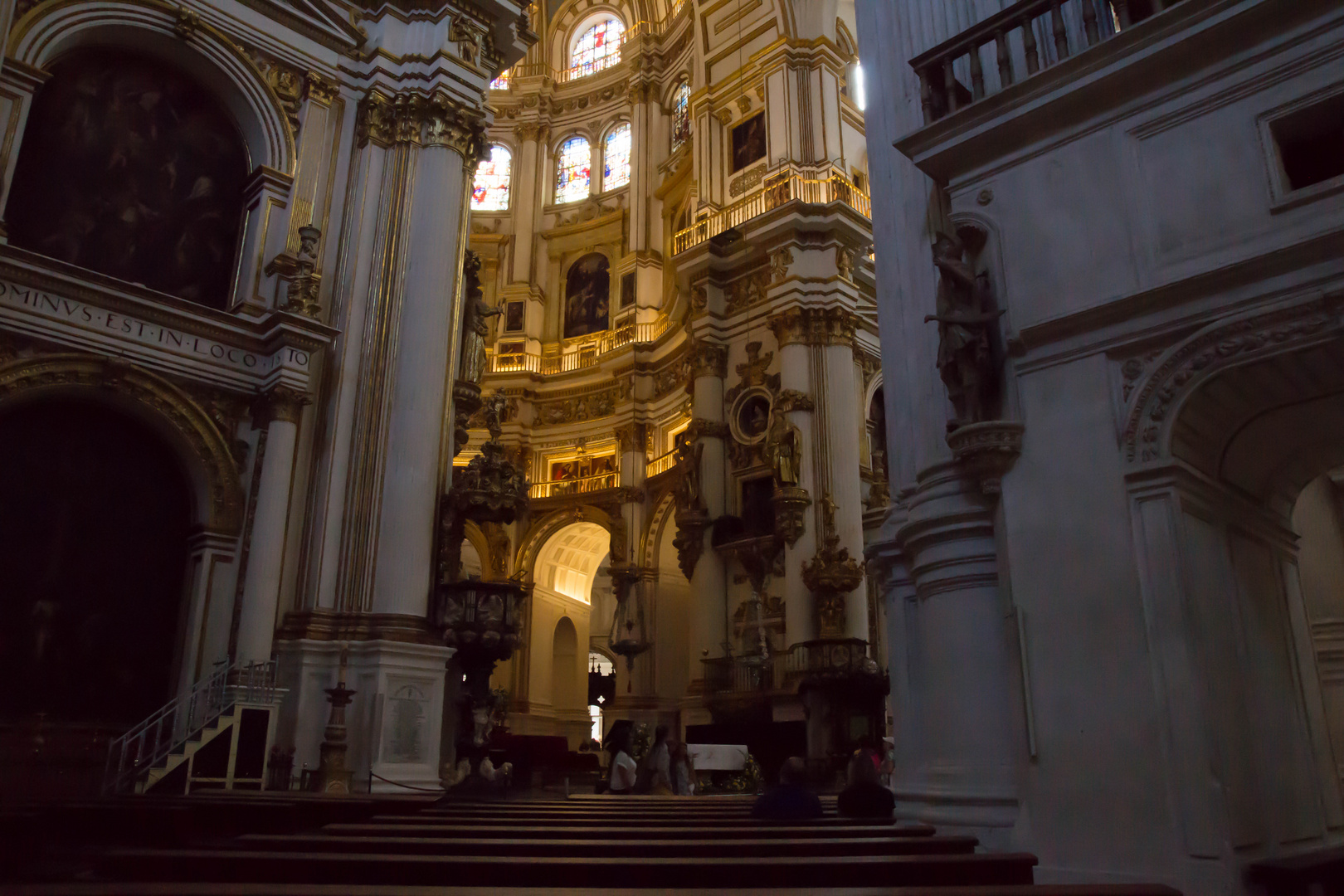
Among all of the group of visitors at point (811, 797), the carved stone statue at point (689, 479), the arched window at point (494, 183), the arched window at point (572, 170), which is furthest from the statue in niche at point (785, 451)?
the arched window at point (494, 183)

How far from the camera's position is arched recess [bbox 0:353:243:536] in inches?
442

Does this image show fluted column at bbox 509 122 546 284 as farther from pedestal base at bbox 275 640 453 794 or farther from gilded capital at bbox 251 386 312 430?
pedestal base at bbox 275 640 453 794

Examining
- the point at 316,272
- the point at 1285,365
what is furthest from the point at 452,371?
the point at 1285,365

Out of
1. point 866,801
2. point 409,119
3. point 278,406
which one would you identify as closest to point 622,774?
point 278,406

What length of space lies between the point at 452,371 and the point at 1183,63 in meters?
11.1

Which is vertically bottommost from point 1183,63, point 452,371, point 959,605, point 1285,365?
point 959,605

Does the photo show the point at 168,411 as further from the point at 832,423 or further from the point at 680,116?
the point at 680,116

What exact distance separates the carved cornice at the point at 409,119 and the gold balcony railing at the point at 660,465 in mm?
10988

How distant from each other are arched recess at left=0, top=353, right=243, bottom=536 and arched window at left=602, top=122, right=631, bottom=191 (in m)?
19.4

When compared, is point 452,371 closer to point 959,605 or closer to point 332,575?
point 332,575

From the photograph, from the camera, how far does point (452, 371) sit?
1470 cm

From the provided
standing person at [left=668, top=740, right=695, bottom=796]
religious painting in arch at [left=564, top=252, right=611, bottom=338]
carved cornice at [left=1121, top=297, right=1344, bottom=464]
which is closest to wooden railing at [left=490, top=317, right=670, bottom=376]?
religious painting in arch at [left=564, top=252, right=611, bottom=338]

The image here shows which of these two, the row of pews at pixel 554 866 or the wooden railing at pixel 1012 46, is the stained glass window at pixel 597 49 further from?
the row of pews at pixel 554 866

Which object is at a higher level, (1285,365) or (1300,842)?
(1285,365)
